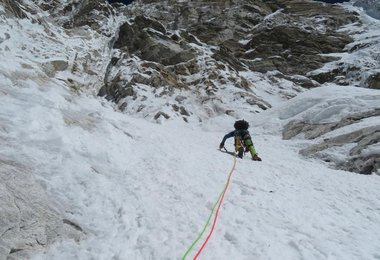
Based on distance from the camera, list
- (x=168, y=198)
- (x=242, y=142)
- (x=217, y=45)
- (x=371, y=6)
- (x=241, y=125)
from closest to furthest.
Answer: (x=168, y=198), (x=242, y=142), (x=241, y=125), (x=217, y=45), (x=371, y=6)

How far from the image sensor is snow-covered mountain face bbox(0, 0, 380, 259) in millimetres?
6117

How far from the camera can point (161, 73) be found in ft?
178

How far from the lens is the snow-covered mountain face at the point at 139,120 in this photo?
612 centimetres

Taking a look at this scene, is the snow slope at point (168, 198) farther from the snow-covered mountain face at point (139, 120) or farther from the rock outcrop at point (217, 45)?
the rock outcrop at point (217, 45)

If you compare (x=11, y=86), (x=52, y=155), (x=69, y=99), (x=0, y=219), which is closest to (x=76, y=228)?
(x=0, y=219)

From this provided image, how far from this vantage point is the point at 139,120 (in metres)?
23.7

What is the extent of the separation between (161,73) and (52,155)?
155ft

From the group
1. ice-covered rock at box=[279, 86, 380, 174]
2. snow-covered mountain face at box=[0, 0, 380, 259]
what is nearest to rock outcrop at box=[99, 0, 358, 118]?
snow-covered mountain face at box=[0, 0, 380, 259]

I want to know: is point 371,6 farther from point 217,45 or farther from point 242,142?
point 242,142

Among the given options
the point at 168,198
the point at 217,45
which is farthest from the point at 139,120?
the point at 217,45

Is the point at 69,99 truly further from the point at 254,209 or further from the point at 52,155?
the point at 254,209

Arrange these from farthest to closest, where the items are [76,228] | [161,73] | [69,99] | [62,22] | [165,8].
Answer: [165,8] → [62,22] → [161,73] → [69,99] → [76,228]

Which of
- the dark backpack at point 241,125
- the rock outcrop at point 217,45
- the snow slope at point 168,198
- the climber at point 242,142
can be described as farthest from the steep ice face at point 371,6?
the snow slope at point 168,198

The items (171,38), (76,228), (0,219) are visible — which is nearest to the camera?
(0,219)
